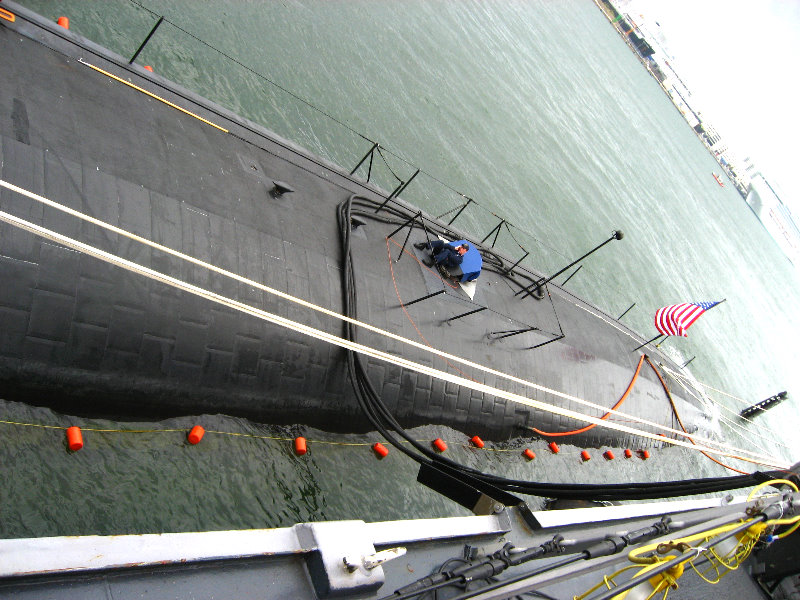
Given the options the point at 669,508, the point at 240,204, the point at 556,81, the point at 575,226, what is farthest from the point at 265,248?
the point at 556,81

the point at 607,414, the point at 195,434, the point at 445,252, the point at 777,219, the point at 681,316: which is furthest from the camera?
the point at 777,219

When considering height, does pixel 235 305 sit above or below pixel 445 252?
below

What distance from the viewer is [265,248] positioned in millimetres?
9195

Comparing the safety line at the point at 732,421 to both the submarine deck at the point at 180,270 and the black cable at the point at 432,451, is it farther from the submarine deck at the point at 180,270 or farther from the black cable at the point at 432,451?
the submarine deck at the point at 180,270

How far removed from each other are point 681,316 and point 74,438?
14945 mm

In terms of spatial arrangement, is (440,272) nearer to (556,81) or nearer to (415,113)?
(415,113)

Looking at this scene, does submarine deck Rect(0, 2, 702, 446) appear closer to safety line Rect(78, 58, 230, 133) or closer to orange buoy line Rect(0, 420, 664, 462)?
safety line Rect(78, 58, 230, 133)

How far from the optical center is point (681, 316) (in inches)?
669

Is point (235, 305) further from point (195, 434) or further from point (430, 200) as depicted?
point (430, 200)

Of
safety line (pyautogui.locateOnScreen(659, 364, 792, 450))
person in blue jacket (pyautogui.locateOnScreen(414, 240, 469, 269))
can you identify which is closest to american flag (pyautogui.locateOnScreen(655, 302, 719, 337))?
safety line (pyautogui.locateOnScreen(659, 364, 792, 450))

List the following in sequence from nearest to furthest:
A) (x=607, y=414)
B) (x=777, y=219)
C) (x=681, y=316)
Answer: (x=607, y=414), (x=681, y=316), (x=777, y=219)

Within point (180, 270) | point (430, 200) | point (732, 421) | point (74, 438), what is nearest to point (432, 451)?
point (180, 270)

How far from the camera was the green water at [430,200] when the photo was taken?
8.30 meters

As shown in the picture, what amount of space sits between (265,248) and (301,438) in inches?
118
